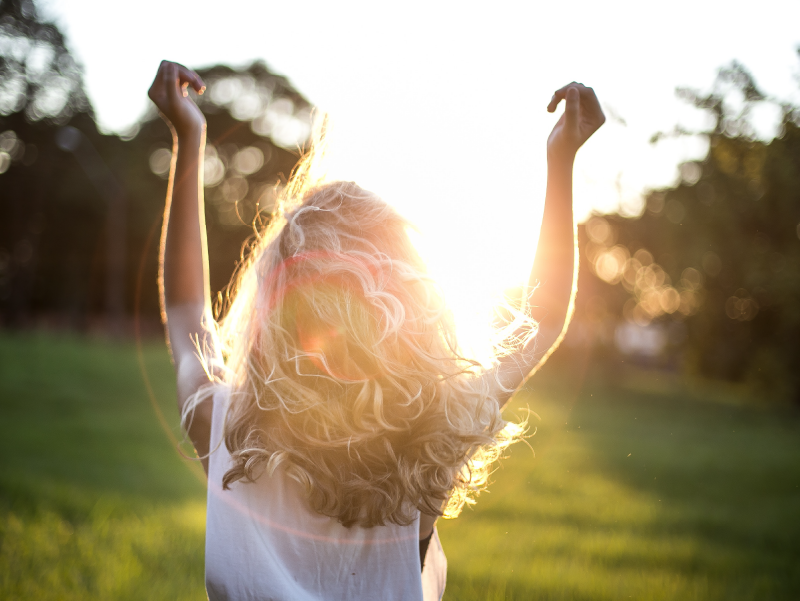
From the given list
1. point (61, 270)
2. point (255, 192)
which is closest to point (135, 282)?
point (61, 270)

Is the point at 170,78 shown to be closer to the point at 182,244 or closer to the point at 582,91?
the point at 182,244

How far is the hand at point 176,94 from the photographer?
1.59 m

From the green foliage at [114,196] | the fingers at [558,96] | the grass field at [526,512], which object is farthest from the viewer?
the green foliage at [114,196]

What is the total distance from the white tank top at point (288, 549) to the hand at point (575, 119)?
96 cm

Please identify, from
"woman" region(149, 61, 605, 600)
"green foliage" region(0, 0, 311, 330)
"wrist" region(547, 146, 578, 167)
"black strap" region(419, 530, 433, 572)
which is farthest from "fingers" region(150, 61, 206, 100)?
"green foliage" region(0, 0, 311, 330)

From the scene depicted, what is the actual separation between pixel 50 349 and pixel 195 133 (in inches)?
746

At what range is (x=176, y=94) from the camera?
1586 millimetres

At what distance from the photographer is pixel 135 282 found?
4184 cm

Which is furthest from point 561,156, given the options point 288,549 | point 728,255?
point 728,255

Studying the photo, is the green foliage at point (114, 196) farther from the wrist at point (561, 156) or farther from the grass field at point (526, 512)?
the wrist at point (561, 156)

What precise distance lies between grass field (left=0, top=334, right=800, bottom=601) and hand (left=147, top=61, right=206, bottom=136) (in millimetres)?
2808

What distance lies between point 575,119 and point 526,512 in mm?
5491

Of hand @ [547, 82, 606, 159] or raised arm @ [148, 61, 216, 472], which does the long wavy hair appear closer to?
raised arm @ [148, 61, 216, 472]

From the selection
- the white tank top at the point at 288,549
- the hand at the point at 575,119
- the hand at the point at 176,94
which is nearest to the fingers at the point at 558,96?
the hand at the point at 575,119
